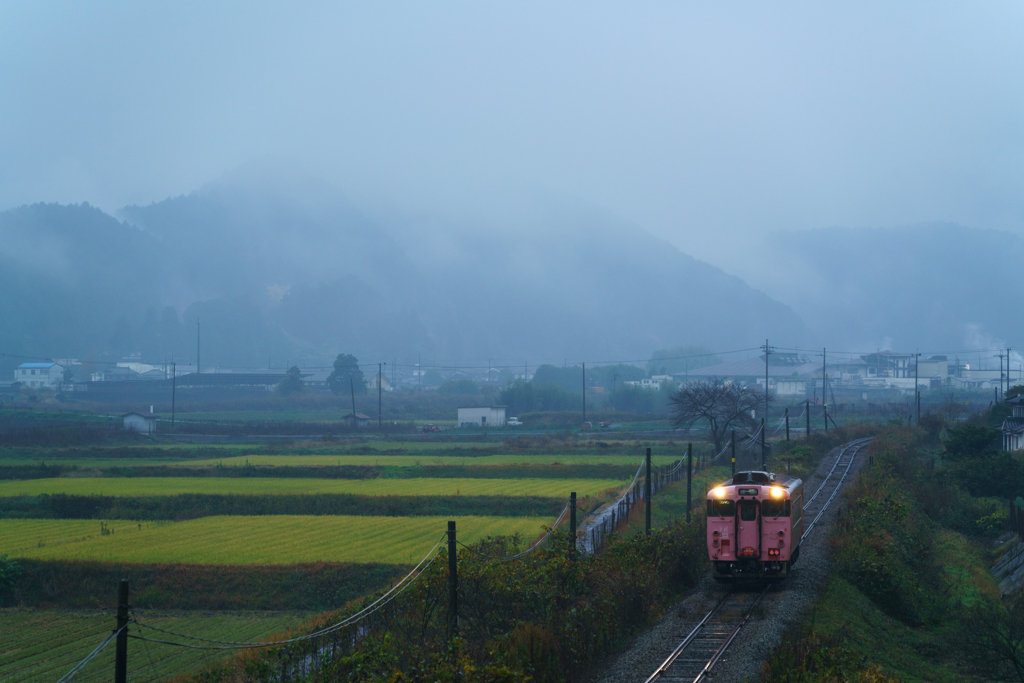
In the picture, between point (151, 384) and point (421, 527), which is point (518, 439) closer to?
point (421, 527)

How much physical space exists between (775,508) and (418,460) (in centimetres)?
4628

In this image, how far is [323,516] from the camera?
3966 cm

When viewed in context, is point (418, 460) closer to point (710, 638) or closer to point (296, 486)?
point (296, 486)

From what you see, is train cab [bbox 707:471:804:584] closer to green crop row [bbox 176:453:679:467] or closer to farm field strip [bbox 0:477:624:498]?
farm field strip [bbox 0:477:624:498]

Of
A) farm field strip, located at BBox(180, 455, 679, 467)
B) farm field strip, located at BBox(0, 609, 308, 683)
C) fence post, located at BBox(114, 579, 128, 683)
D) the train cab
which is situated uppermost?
fence post, located at BBox(114, 579, 128, 683)

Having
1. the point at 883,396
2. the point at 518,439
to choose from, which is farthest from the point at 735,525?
the point at 883,396

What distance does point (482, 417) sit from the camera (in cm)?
10819

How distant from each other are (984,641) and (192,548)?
2672 centimetres

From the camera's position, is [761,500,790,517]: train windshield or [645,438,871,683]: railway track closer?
[645,438,871,683]: railway track

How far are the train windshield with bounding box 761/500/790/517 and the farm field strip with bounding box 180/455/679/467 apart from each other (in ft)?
127

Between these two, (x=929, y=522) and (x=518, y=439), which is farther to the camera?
(x=518, y=439)

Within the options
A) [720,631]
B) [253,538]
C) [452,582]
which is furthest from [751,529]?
[253,538]

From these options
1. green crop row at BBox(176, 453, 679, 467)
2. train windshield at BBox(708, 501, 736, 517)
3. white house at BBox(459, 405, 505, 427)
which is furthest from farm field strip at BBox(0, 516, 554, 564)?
white house at BBox(459, 405, 505, 427)

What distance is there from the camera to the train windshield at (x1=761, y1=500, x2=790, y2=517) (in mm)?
19641
